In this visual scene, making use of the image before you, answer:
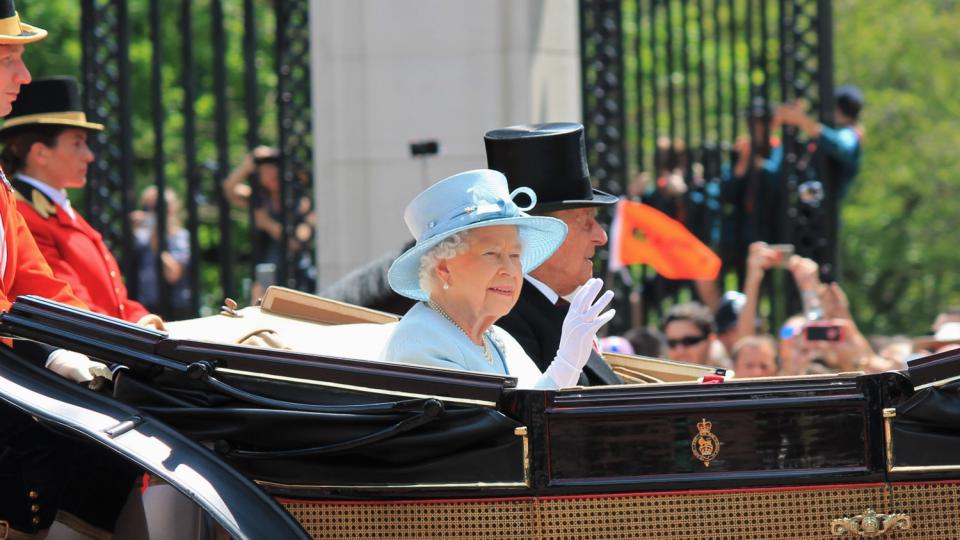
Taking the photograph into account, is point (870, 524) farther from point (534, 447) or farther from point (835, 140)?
point (835, 140)

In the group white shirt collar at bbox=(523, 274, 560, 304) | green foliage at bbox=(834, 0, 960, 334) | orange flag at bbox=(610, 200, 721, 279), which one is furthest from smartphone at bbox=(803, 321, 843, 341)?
green foliage at bbox=(834, 0, 960, 334)

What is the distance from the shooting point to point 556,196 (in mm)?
4723

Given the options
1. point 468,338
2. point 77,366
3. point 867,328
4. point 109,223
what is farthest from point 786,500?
point 867,328

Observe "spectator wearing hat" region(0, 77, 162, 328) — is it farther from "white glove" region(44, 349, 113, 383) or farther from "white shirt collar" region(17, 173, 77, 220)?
"white glove" region(44, 349, 113, 383)

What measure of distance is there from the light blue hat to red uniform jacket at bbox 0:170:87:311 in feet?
3.21

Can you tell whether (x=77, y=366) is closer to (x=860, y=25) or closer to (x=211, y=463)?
(x=211, y=463)

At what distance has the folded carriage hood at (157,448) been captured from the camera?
11.2 ft

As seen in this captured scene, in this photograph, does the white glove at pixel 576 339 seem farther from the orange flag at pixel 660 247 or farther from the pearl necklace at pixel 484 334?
the orange flag at pixel 660 247

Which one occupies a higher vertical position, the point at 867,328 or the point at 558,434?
the point at 558,434

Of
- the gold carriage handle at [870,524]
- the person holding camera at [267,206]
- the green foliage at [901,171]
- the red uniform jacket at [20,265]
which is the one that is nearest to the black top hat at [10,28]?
the red uniform jacket at [20,265]

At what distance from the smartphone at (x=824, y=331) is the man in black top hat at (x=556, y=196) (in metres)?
2.44

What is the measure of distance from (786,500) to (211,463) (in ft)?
3.99

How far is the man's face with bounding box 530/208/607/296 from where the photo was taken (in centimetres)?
470

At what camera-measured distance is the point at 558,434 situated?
3510mm
